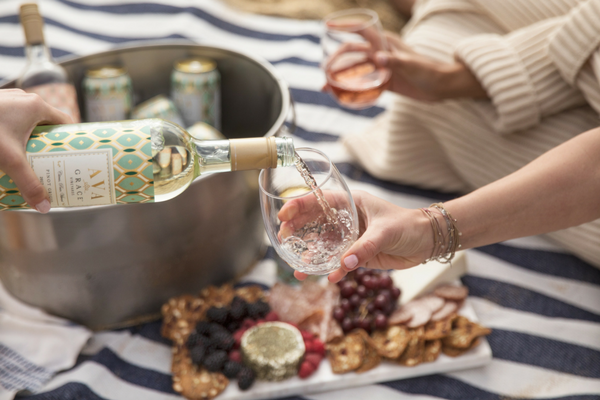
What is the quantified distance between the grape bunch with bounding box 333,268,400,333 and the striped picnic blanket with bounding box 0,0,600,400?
122 mm

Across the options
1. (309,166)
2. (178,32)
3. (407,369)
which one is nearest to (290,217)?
(309,166)

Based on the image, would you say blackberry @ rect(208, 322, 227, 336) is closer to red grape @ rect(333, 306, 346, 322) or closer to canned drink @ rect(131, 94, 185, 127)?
A: red grape @ rect(333, 306, 346, 322)

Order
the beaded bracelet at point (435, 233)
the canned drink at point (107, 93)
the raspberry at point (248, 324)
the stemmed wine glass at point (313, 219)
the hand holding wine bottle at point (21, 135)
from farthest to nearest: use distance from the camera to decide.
Result: the canned drink at point (107, 93) < the raspberry at point (248, 324) < the beaded bracelet at point (435, 233) < the stemmed wine glass at point (313, 219) < the hand holding wine bottle at point (21, 135)

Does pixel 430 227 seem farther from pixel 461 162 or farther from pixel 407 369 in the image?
pixel 461 162

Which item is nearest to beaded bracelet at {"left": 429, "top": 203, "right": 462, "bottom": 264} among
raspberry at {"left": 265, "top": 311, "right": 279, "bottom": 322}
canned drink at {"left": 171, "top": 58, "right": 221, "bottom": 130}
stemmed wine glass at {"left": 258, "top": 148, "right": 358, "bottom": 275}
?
stemmed wine glass at {"left": 258, "top": 148, "right": 358, "bottom": 275}

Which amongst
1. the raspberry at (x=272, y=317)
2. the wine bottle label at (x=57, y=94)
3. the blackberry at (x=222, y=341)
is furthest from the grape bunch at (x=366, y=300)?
the wine bottle label at (x=57, y=94)

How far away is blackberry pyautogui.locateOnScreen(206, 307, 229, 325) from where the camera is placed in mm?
1048

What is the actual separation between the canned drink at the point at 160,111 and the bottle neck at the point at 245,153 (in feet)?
2.38

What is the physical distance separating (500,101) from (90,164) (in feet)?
2.98

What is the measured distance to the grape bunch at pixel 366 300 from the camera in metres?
1.07

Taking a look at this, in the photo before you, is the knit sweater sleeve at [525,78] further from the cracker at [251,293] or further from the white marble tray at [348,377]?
the cracker at [251,293]

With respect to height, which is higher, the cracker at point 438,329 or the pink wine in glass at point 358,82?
the pink wine in glass at point 358,82

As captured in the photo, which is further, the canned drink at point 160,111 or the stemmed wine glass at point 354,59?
the canned drink at point 160,111

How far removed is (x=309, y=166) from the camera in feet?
2.40
